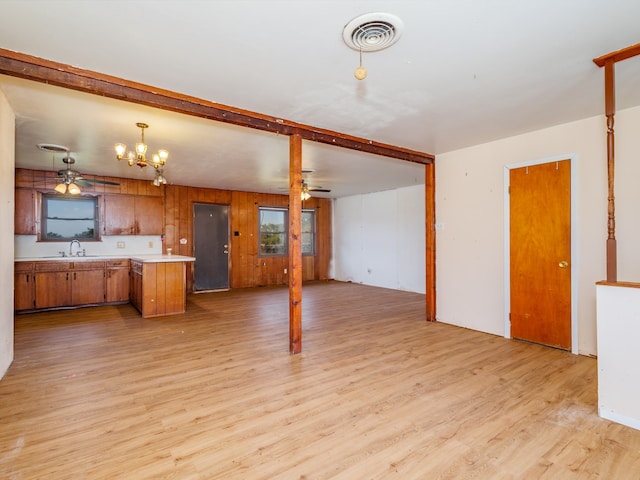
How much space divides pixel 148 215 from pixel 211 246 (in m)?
1.67

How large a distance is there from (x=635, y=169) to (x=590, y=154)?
429 millimetres

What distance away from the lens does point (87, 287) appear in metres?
6.23

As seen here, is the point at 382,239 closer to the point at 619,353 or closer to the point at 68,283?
the point at 619,353

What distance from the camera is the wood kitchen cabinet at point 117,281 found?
6.41m

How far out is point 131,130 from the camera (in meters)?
3.99

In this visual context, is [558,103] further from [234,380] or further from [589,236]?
[234,380]

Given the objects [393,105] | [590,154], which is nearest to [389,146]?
[393,105]

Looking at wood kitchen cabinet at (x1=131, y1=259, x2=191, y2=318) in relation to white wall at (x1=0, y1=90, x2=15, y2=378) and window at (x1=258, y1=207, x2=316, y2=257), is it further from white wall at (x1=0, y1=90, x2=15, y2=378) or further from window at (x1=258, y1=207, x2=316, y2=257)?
window at (x1=258, y1=207, x2=316, y2=257)

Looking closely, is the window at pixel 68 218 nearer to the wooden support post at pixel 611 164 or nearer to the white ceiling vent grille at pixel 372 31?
the white ceiling vent grille at pixel 372 31

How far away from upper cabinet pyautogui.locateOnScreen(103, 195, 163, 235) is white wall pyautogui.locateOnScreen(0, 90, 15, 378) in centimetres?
367

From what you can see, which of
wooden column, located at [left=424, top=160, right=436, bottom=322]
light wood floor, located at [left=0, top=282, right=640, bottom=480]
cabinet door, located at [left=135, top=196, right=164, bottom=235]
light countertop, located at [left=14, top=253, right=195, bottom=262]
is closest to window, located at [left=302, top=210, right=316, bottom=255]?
cabinet door, located at [left=135, top=196, right=164, bottom=235]

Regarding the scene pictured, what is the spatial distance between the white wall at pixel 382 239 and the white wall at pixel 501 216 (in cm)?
275

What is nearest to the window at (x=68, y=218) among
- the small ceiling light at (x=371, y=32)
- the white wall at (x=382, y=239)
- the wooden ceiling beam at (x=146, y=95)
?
the wooden ceiling beam at (x=146, y=95)

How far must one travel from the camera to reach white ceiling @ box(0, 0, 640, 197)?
191 centimetres
